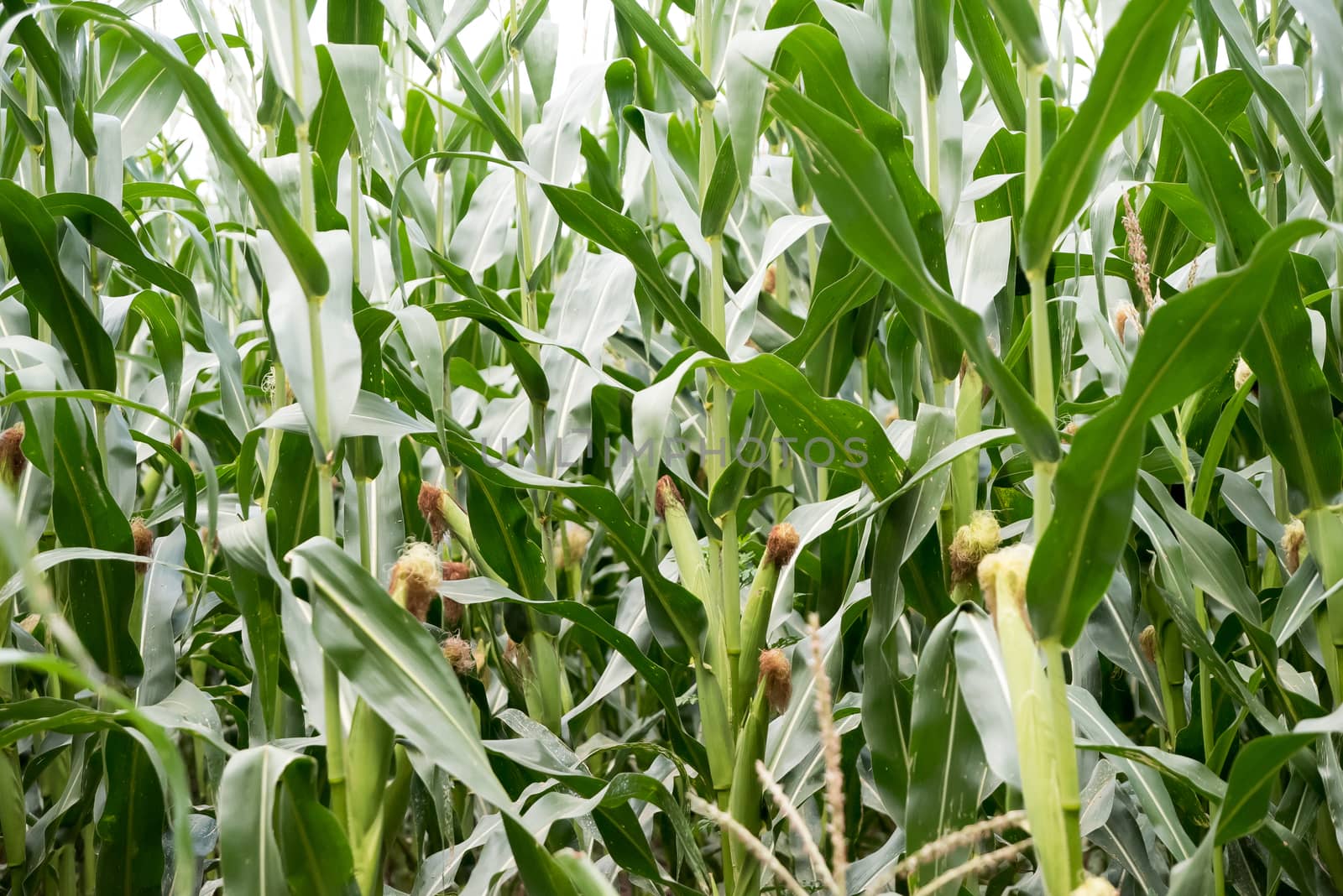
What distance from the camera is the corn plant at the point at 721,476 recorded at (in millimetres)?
703

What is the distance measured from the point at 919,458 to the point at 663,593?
11.9 inches

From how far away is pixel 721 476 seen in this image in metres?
1.04

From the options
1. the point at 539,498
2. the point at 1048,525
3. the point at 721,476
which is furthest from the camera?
the point at 539,498

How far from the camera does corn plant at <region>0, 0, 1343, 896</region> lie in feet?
2.31

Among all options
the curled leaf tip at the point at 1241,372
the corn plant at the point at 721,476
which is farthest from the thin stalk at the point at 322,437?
the curled leaf tip at the point at 1241,372

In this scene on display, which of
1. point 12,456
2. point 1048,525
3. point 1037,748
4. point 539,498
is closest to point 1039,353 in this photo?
point 1048,525

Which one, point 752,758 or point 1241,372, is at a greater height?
point 1241,372

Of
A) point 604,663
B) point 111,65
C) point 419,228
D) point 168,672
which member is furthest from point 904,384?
point 111,65

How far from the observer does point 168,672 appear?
1.10 metres

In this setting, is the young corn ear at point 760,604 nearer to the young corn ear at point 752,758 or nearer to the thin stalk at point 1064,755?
the young corn ear at point 752,758

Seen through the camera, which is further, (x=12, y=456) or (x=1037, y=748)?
(x=12, y=456)

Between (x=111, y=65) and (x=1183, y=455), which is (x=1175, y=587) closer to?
(x=1183, y=455)

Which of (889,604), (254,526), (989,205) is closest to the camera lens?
(254,526)

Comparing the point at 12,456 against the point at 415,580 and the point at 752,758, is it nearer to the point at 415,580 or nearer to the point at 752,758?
the point at 415,580
